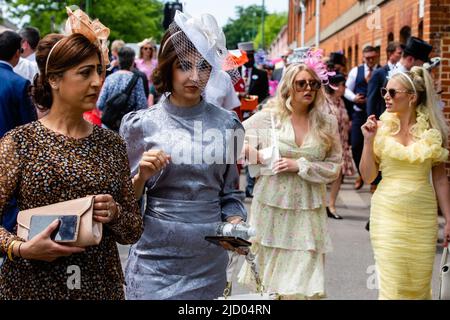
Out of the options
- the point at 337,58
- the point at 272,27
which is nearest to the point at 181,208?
the point at 337,58

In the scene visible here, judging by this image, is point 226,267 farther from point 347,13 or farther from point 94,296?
point 347,13

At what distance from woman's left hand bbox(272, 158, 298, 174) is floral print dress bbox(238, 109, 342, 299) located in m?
0.05

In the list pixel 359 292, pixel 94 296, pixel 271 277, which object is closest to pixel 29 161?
pixel 94 296

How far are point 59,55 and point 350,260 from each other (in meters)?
6.35

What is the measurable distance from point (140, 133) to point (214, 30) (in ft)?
1.95

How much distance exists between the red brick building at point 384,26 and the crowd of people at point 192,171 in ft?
18.2

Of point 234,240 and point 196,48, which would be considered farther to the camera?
point 196,48

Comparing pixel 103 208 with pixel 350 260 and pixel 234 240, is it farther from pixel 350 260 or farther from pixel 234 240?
pixel 350 260

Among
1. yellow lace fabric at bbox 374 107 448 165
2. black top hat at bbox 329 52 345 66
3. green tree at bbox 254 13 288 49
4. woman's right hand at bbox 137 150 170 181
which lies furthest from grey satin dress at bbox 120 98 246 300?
green tree at bbox 254 13 288 49

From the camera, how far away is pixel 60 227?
3.30 m

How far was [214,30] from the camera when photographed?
432 centimetres

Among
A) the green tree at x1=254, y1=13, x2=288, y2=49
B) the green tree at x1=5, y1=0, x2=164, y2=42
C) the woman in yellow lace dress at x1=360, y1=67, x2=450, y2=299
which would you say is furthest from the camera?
the green tree at x1=254, y1=13, x2=288, y2=49

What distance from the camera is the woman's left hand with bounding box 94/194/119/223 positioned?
3.38m

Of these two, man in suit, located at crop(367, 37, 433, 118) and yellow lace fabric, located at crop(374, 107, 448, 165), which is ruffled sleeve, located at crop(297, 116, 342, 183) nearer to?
yellow lace fabric, located at crop(374, 107, 448, 165)
